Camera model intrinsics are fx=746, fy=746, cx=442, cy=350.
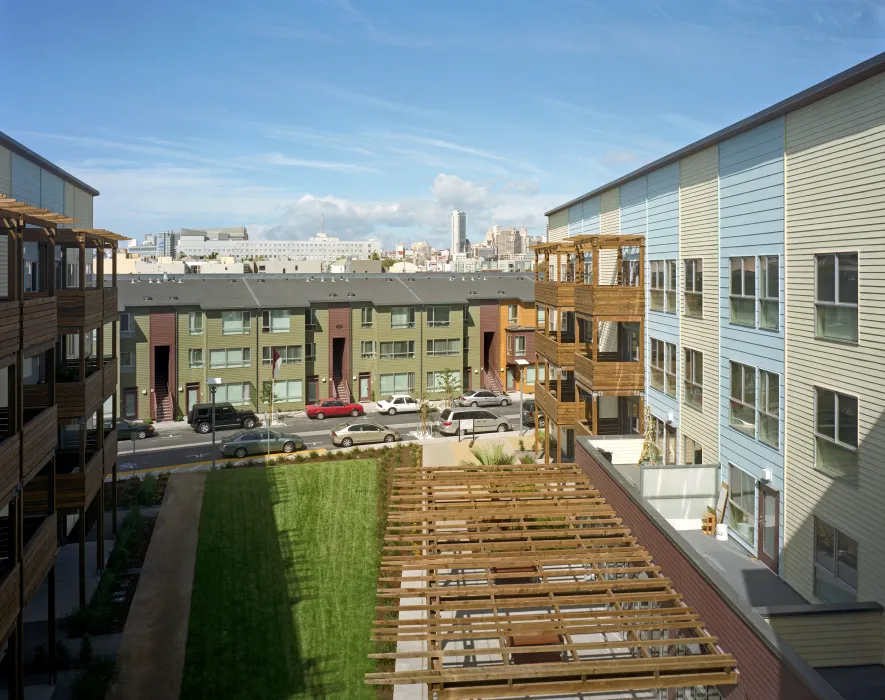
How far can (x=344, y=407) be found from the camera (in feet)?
158

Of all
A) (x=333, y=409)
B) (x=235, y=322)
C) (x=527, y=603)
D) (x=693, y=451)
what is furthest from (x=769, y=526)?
(x=235, y=322)

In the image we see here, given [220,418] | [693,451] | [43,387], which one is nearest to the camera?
[43,387]

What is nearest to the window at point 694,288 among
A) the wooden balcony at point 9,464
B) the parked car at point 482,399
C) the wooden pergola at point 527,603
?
the wooden pergola at point 527,603

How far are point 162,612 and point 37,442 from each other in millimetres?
6870

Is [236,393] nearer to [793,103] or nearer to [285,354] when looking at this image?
[285,354]

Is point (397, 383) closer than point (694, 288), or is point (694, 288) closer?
point (694, 288)

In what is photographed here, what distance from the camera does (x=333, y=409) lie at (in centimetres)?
4816

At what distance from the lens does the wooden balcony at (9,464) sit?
12.9 m

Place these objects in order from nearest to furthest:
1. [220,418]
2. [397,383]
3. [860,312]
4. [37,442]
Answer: [860,312]
[37,442]
[220,418]
[397,383]

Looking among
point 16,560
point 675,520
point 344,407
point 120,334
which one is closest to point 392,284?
point 344,407

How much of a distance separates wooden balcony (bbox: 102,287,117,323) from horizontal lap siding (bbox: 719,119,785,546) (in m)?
18.2

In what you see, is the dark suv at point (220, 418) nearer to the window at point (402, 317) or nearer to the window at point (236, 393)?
the window at point (236, 393)

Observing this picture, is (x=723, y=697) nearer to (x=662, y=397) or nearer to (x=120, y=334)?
(x=662, y=397)

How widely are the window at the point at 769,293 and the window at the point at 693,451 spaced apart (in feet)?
18.1
